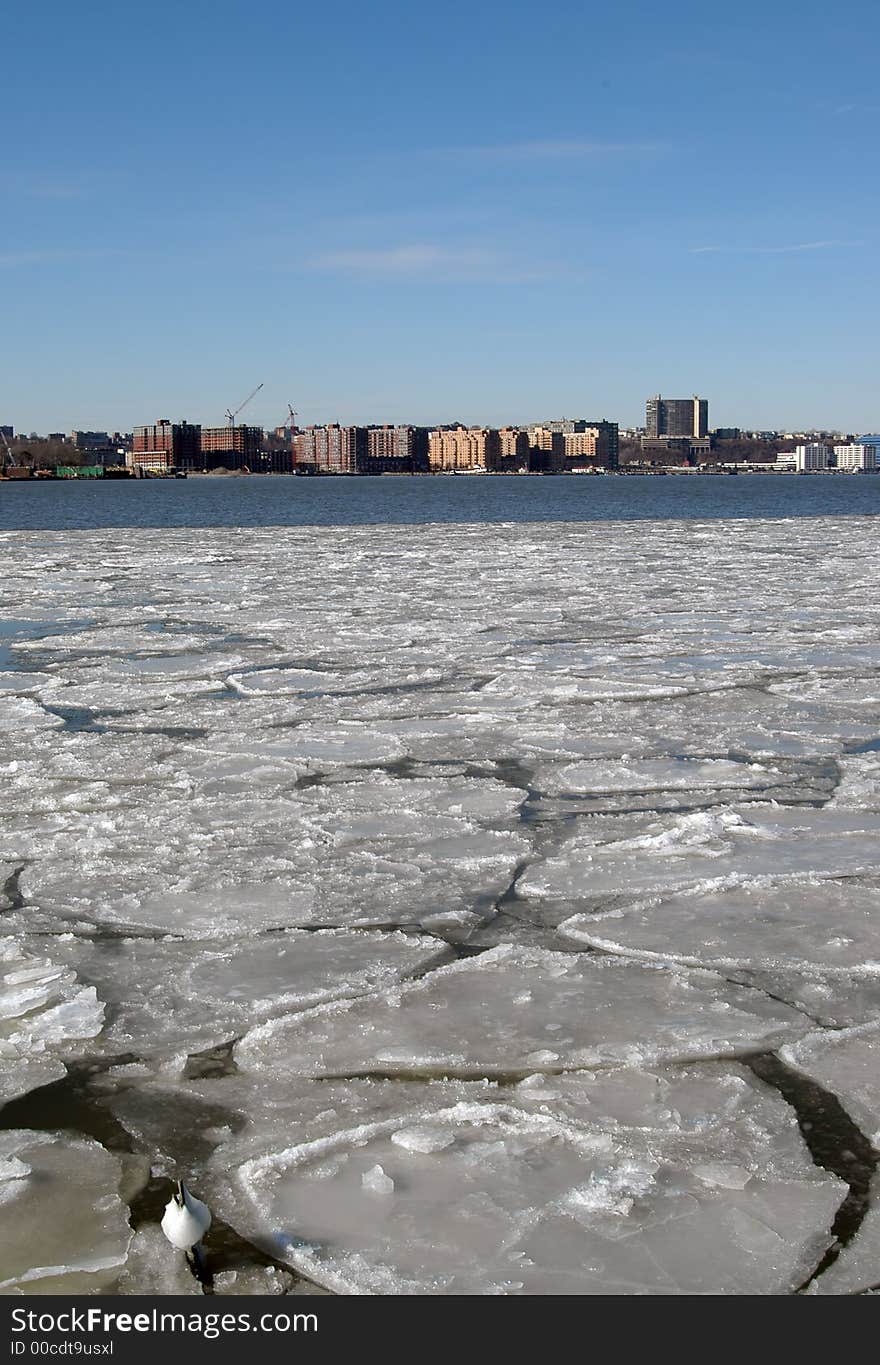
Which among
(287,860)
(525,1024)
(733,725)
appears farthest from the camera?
(733,725)

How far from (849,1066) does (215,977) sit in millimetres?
1472

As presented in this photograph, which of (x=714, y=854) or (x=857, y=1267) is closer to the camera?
(x=857, y=1267)

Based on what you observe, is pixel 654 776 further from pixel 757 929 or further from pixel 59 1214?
pixel 59 1214

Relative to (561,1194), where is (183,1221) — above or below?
above

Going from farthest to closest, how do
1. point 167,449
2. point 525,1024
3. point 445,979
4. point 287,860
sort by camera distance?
point 167,449
point 287,860
point 445,979
point 525,1024

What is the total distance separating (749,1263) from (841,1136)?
0.46 meters

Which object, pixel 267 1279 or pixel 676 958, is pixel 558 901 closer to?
pixel 676 958

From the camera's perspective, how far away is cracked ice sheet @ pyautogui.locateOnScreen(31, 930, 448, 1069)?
285 centimetres

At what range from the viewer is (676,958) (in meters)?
3.25

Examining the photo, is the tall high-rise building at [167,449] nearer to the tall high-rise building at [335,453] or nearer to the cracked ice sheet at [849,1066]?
the tall high-rise building at [335,453]

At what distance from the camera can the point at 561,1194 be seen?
2.22 meters

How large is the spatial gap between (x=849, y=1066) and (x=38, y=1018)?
176 cm

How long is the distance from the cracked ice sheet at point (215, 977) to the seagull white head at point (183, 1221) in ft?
2.55

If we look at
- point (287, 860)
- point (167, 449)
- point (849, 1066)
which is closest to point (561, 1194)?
point (849, 1066)
